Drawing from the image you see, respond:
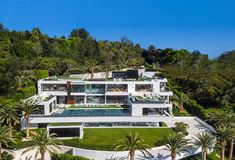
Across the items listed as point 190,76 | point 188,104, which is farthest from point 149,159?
point 190,76

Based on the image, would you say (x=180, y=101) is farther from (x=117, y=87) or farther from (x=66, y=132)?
(x=66, y=132)

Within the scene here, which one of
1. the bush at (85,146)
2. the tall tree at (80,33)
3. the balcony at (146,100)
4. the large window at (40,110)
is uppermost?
the tall tree at (80,33)

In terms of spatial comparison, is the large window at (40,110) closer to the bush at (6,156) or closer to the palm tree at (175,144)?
the bush at (6,156)

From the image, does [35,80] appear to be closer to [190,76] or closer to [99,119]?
[99,119]

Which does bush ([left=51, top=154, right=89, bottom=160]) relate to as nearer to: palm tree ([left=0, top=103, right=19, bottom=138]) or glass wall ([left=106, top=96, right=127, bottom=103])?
palm tree ([left=0, top=103, right=19, bottom=138])

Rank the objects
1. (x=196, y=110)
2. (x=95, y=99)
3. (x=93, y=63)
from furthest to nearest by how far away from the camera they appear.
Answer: (x=93, y=63)
(x=196, y=110)
(x=95, y=99)

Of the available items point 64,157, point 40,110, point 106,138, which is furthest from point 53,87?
point 64,157

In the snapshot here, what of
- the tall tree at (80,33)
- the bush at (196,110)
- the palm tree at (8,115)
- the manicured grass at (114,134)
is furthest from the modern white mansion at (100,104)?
the tall tree at (80,33)
